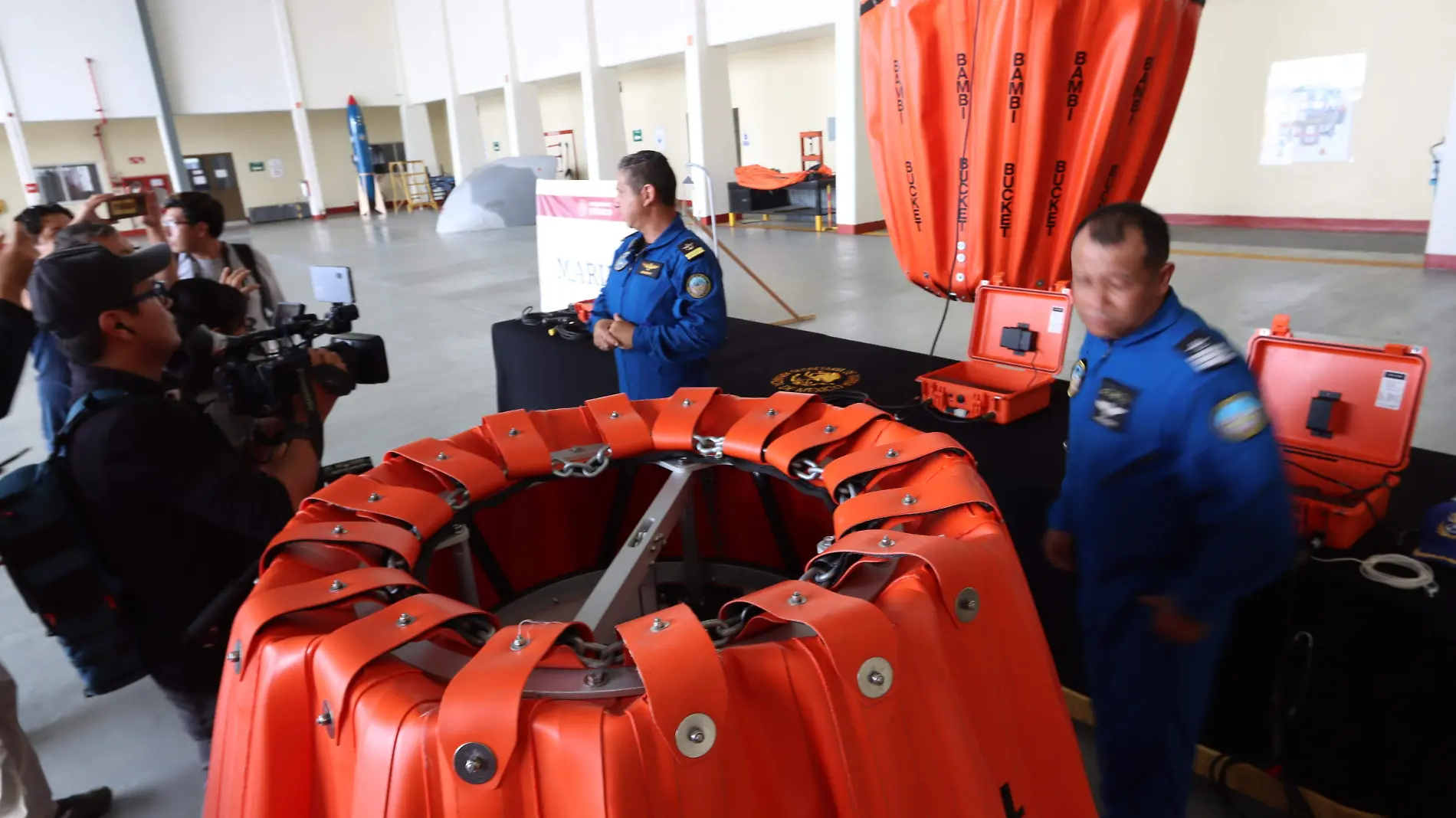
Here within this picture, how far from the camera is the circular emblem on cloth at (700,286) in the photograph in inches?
105

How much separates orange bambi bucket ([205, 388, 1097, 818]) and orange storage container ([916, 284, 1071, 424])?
126cm

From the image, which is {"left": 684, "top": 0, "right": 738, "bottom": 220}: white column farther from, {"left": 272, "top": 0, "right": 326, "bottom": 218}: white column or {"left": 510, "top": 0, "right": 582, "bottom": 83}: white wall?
{"left": 272, "top": 0, "right": 326, "bottom": 218}: white column

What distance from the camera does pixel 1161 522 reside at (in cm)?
148

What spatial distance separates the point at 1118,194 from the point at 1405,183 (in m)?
8.87

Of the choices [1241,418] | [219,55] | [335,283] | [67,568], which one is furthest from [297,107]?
Answer: [1241,418]

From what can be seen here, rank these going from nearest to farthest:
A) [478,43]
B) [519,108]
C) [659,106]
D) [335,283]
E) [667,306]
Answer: [335,283] → [667,306] → [659,106] → [519,108] → [478,43]

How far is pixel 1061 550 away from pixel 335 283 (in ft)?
5.87

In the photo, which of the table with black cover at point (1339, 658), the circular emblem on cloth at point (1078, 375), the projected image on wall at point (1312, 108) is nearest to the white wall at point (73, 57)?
the projected image on wall at point (1312, 108)

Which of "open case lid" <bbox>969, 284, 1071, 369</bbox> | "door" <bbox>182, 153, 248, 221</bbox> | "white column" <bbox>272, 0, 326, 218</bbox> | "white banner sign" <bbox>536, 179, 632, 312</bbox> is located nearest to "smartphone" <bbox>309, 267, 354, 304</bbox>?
"open case lid" <bbox>969, 284, 1071, 369</bbox>

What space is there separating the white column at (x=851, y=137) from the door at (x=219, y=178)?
55.6ft

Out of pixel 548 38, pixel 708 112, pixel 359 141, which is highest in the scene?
pixel 548 38

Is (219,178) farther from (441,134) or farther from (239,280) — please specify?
(239,280)

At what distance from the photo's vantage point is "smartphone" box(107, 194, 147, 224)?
3.09m

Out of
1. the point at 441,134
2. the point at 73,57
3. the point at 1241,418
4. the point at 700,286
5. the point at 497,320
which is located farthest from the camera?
the point at 441,134
